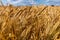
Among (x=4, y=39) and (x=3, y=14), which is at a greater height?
Result: (x=3, y=14)

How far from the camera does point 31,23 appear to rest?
2.18 meters

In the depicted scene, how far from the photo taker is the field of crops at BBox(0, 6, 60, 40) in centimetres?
205

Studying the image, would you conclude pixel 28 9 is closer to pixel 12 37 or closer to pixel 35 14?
pixel 35 14

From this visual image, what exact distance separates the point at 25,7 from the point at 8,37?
391 millimetres

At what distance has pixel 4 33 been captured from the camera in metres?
2.19

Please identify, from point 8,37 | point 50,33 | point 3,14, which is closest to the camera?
point 50,33

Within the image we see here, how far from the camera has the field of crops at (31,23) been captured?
2053mm

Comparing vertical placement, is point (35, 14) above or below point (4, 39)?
above

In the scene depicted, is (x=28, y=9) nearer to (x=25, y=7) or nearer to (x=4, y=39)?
(x=25, y=7)

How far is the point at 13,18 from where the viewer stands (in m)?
2.25

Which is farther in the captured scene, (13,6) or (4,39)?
(13,6)

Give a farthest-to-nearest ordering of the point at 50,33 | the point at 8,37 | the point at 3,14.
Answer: the point at 3,14
the point at 8,37
the point at 50,33

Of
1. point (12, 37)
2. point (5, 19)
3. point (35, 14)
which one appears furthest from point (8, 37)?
point (35, 14)

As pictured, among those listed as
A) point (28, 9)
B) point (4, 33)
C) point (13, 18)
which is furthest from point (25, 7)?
point (4, 33)
